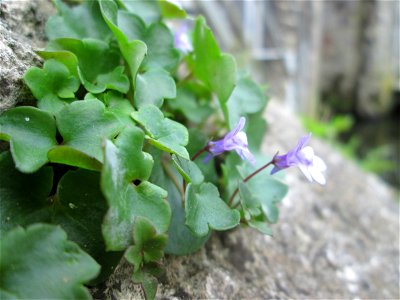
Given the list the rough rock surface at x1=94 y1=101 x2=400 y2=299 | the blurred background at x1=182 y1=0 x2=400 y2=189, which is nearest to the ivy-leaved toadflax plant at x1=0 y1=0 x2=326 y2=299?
the rough rock surface at x1=94 y1=101 x2=400 y2=299

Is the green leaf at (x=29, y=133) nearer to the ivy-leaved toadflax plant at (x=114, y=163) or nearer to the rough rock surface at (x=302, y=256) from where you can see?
the ivy-leaved toadflax plant at (x=114, y=163)

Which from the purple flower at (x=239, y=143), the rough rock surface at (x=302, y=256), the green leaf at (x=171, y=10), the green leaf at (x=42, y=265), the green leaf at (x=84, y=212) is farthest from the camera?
the green leaf at (x=171, y=10)

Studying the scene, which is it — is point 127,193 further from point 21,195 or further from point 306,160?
point 306,160

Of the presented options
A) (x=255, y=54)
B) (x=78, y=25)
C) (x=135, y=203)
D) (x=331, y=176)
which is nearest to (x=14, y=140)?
(x=135, y=203)

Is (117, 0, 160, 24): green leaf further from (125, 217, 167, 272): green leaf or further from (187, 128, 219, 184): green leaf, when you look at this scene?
(125, 217, 167, 272): green leaf

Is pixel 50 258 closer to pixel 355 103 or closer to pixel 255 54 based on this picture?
pixel 255 54

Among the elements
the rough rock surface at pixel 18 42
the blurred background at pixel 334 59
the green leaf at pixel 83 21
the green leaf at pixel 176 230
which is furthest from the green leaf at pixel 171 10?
the blurred background at pixel 334 59
